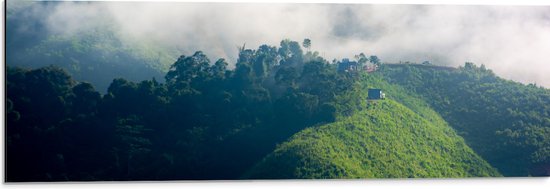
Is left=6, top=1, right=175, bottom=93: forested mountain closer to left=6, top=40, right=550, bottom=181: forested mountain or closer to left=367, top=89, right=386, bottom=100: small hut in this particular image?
left=6, top=40, right=550, bottom=181: forested mountain

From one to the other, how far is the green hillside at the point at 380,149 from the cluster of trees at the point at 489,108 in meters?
0.17

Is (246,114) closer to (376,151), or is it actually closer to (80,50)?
(376,151)

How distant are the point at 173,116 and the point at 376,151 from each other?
2533 mm

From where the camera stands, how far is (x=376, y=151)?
848 cm

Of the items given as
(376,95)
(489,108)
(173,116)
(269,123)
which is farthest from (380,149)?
(173,116)

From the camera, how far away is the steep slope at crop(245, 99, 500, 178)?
8.12 metres

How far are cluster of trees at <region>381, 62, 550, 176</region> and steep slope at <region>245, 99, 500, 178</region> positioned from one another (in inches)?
9.2

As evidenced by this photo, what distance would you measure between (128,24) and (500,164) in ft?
16.1

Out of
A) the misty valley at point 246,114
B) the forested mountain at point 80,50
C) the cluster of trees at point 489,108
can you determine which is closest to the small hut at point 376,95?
the misty valley at point 246,114

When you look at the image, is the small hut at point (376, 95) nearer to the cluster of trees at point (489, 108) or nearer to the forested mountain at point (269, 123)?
the forested mountain at point (269, 123)

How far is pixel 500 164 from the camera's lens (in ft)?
28.2

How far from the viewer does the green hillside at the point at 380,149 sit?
813cm

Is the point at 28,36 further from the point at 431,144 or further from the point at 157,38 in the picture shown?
the point at 431,144

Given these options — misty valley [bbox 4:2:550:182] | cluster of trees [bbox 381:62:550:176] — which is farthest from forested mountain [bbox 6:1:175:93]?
cluster of trees [bbox 381:62:550:176]
